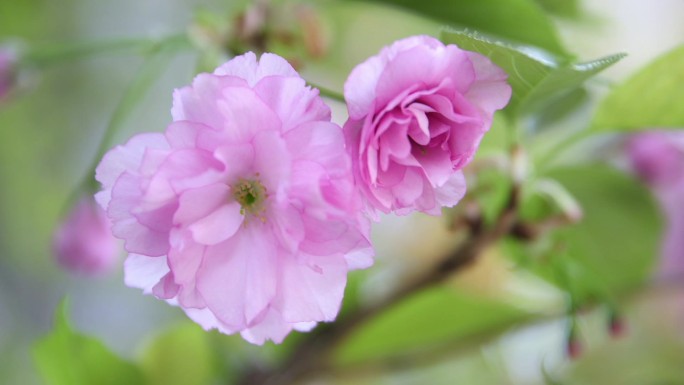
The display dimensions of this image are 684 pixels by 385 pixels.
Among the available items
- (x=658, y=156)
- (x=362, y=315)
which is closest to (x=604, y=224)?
(x=658, y=156)

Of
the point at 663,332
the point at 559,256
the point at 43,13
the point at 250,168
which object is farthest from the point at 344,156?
the point at 43,13

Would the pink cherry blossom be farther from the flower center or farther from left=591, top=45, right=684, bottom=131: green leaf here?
the flower center

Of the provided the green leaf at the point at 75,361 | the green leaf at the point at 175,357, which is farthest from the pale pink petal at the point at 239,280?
the green leaf at the point at 175,357

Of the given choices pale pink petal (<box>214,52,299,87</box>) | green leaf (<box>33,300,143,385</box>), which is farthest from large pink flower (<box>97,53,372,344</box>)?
green leaf (<box>33,300,143,385</box>)

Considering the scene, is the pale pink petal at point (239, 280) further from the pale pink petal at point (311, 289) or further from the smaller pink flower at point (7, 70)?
the smaller pink flower at point (7, 70)

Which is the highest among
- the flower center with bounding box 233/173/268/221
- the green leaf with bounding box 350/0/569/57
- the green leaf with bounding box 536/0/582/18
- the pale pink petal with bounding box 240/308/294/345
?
the green leaf with bounding box 350/0/569/57

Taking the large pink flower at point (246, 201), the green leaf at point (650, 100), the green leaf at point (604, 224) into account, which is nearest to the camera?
the large pink flower at point (246, 201)

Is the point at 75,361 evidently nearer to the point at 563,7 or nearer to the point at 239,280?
the point at 239,280
